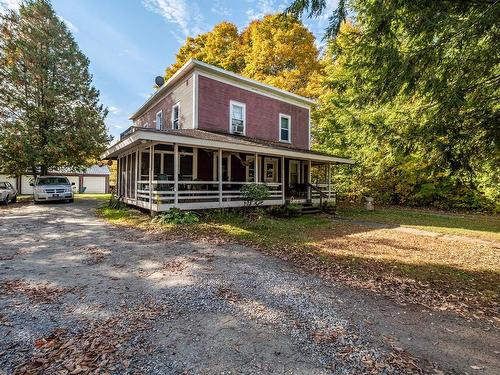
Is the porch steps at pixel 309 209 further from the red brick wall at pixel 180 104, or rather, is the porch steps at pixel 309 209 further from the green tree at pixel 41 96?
the green tree at pixel 41 96

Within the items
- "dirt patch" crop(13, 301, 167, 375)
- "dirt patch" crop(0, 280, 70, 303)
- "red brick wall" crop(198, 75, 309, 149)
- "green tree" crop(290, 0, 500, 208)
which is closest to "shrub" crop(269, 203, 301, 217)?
"red brick wall" crop(198, 75, 309, 149)

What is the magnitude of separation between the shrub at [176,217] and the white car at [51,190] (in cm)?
1034

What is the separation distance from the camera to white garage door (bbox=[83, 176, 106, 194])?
3475 centimetres

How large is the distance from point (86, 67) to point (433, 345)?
2651 centimetres

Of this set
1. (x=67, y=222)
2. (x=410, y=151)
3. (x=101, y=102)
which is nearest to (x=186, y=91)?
(x=67, y=222)

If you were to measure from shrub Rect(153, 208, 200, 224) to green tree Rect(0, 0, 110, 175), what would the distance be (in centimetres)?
1413

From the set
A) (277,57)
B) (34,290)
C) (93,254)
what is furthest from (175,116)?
(277,57)

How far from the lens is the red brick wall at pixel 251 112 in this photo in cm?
1314

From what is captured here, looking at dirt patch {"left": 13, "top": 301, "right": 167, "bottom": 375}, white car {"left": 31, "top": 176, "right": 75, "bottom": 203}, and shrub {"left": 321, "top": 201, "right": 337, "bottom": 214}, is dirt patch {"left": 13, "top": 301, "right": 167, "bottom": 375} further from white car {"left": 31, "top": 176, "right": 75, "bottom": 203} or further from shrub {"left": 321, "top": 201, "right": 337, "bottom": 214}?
white car {"left": 31, "top": 176, "right": 75, "bottom": 203}

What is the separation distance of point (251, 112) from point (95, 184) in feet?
96.6

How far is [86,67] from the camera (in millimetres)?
21250

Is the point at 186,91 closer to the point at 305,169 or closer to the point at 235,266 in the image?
the point at 305,169

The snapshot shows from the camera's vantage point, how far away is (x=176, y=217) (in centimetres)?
935

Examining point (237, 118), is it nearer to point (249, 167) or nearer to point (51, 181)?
point (249, 167)
